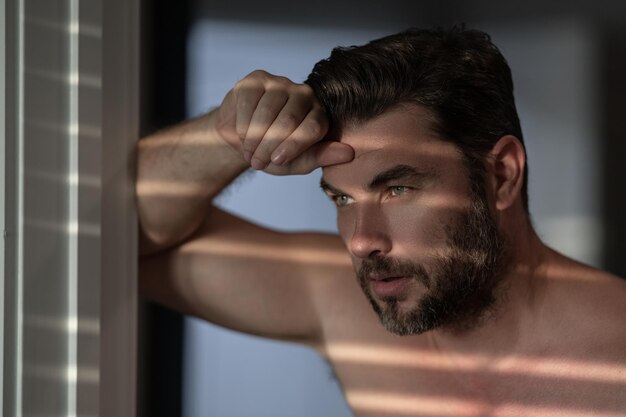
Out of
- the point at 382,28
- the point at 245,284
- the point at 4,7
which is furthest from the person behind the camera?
the point at 382,28

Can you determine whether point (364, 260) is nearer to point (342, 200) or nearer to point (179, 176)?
point (342, 200)

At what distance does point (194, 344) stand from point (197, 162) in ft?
2.91

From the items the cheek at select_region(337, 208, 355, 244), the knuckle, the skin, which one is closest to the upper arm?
the skin

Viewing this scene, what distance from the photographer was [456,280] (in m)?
1.24

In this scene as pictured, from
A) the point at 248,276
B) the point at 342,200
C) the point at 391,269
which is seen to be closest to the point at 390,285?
the point at 391,269

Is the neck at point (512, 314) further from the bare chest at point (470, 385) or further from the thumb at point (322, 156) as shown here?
the thumb at point (322, 156)

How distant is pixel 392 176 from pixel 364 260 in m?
0.13

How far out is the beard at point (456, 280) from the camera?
1.20 m

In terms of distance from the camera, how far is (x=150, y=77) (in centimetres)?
190

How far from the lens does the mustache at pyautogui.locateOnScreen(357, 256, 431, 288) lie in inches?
45.9

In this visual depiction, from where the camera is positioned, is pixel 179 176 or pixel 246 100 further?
pixel 179 176

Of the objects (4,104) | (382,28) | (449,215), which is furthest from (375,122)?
(382,28)

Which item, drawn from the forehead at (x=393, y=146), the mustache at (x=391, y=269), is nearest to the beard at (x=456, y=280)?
the mustache at (x=391, y=269)

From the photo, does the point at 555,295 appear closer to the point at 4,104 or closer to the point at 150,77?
the point at 4,104
